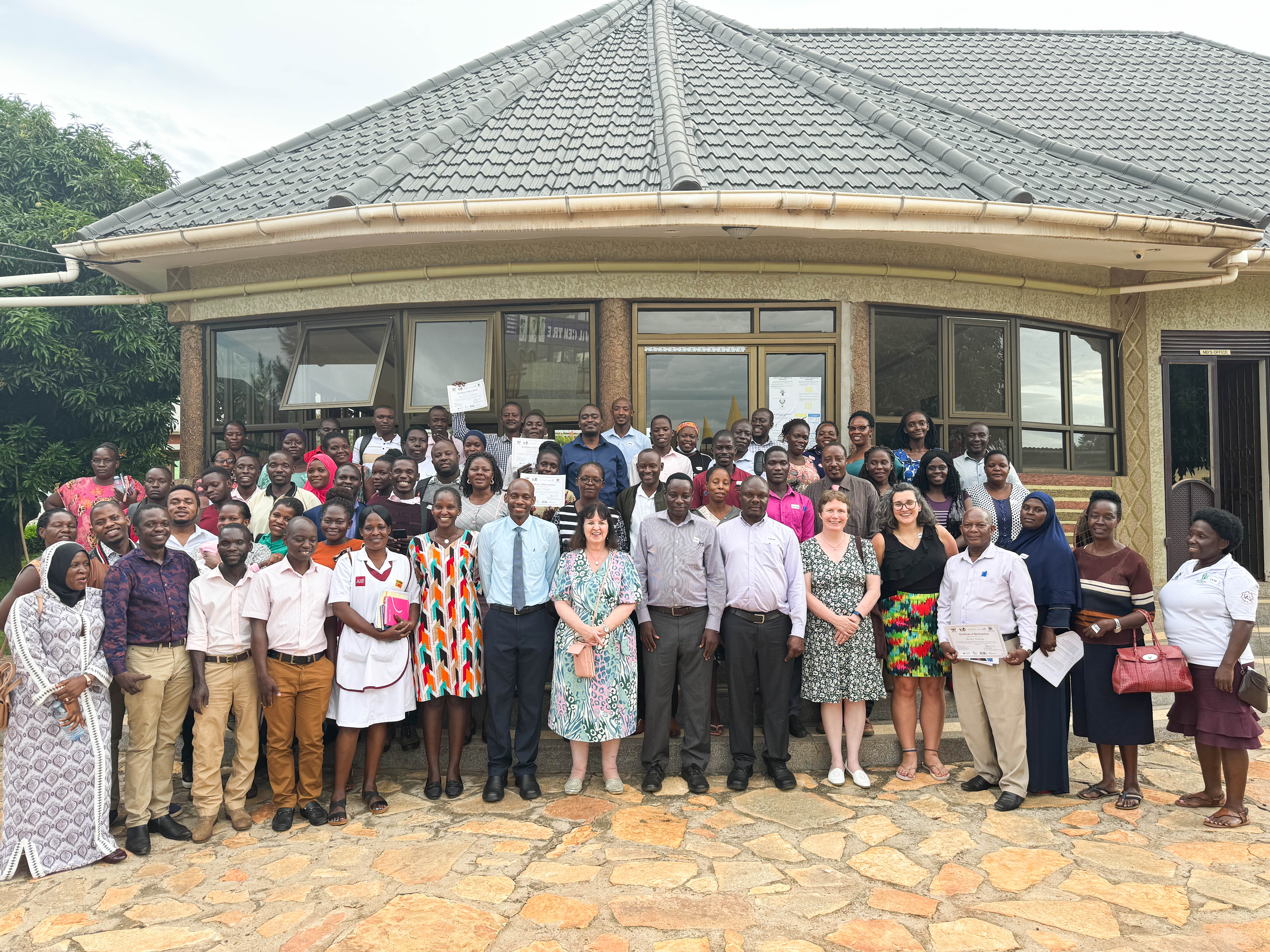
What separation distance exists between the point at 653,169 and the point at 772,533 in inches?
134

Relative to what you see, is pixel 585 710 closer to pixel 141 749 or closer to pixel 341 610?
pixel 341 610

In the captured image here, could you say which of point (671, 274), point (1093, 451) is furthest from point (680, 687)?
point (1093, 451)

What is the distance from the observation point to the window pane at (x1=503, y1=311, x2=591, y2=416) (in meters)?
7.29

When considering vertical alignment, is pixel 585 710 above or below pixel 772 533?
below

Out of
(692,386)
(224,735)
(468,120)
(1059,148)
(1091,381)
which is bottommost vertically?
(224,735)

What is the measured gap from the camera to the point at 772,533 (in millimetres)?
5016

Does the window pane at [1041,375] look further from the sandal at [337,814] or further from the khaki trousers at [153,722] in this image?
the khaki trousers at [153,722]

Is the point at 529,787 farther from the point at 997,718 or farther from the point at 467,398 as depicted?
the point at 467,398

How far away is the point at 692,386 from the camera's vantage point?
23.9 ft

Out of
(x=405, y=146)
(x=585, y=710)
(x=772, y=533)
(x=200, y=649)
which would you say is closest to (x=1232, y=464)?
(x=772, y=533)


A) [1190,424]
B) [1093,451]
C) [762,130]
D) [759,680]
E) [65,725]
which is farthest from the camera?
[1190,424]

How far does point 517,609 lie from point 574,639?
38 cm

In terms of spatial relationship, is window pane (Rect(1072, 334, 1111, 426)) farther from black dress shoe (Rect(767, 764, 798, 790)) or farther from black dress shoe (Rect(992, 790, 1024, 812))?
black dress shoe (Rect(767, 764, 798, 790))

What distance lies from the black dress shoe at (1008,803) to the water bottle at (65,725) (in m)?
5.02
